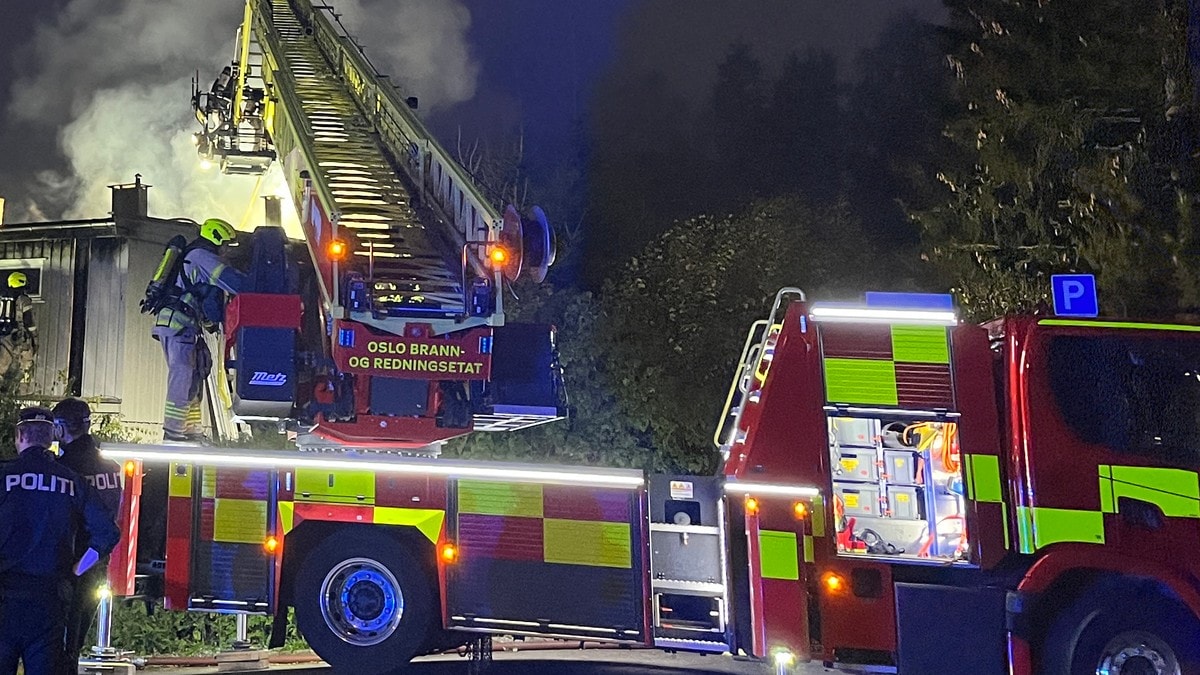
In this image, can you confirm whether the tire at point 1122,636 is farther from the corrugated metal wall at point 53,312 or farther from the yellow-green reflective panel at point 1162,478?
the corrugated metal wall at point 53,312

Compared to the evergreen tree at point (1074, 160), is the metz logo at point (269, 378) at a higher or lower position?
lower

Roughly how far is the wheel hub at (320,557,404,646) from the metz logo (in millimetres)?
2003

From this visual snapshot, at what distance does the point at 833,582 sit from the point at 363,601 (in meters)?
2.53

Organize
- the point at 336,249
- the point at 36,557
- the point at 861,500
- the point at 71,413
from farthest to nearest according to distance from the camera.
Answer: the point at 336,249 → the point at 71,413 → the point at 861,500 → the point at 36,557

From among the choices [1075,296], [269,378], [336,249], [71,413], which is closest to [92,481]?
[71,413]

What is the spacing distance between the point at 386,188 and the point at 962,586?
6746mm

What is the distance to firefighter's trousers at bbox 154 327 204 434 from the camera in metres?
7.45

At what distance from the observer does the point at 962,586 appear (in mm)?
5273

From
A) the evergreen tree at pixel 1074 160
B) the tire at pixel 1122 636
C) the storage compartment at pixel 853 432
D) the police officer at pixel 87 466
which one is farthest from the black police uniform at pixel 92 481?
the evergreen tree at pixel 1074 160

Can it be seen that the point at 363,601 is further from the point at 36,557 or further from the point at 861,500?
the point at 861,500

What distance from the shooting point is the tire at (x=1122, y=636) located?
507cm

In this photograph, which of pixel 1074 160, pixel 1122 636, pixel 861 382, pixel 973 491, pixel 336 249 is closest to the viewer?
pixel 1122 636

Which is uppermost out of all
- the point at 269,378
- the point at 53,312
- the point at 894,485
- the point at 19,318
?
the point at 53,312

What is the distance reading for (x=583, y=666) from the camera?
7.70 metres
